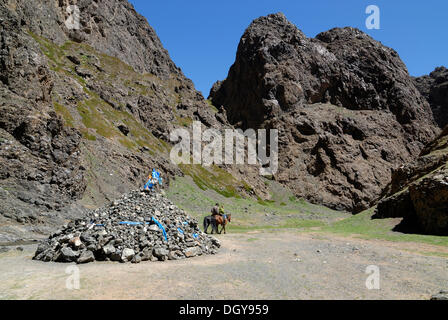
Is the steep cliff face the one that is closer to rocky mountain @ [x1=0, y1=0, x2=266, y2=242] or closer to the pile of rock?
rocky mountain @ [x1=0, y1=0, x2=266, y2=242]

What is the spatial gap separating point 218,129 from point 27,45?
99167mm

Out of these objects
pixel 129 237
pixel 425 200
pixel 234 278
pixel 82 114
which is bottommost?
pixel 234 278

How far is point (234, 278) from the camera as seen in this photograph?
512 inches

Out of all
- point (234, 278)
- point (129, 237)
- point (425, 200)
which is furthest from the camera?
point (425, 200)

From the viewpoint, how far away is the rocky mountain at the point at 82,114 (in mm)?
34406

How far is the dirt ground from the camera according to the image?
10.5 meters

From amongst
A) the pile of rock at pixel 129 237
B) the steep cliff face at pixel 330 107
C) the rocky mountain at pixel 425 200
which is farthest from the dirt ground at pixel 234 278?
the steep cliff face at pixel 330 107

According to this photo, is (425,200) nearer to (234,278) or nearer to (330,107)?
(234,278)

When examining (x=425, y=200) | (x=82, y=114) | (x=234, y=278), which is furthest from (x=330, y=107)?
(x=234, y=278)

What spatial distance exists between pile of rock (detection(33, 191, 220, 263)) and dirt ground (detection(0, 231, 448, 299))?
817 millimetres

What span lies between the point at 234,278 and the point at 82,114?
78.3 m

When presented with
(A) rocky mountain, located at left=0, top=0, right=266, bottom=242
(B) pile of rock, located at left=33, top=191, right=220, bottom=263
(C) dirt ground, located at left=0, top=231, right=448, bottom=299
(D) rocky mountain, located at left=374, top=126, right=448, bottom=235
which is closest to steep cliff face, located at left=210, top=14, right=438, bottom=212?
(A) rocky mountain, located at left=0, top=0, right=266, bottom=242

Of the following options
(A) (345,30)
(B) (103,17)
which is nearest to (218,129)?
(B) (103,17)

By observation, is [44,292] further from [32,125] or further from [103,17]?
[103,17]
